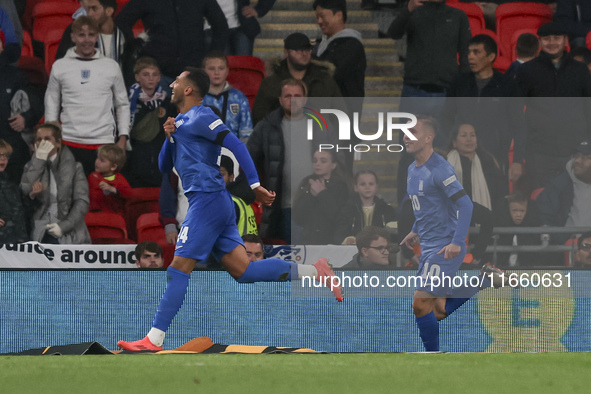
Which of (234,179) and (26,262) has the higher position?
(234,179)

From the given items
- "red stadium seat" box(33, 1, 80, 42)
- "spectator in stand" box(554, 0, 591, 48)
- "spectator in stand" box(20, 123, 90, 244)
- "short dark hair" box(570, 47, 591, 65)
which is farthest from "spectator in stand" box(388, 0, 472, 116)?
"red stadium seat" box(33, 1, 80, 42)

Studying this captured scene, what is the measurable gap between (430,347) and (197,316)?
1705 millimetres

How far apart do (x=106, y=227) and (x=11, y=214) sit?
75 centimetres

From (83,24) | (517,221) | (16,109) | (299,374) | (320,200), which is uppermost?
(83,24)

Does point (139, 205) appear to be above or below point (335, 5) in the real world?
below

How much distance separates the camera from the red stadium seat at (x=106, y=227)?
7500 mm

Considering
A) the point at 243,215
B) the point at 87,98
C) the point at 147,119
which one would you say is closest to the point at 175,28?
the point at 147,119

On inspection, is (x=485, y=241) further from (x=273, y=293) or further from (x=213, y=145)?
(x=213, y=145)

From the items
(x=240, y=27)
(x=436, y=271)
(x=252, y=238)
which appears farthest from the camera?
(x=240, y=27)

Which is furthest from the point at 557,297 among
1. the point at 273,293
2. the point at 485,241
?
the point at 273,293

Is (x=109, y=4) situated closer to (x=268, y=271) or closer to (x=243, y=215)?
(x=243, y=215)

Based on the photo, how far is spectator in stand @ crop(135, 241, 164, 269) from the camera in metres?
6.89

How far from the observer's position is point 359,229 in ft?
23.7

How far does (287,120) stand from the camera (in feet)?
24.7
